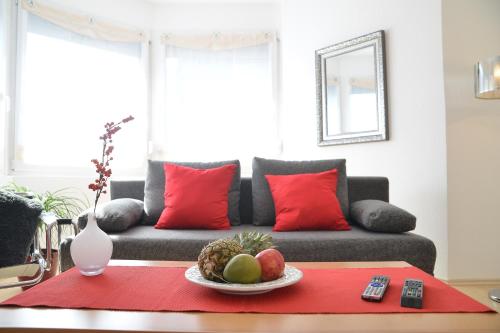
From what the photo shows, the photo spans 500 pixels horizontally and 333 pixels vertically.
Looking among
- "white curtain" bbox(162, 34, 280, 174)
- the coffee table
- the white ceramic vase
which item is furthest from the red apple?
"white curtain" bbox(162, 34, 280, 174)

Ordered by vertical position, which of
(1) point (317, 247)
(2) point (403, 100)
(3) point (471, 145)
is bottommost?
(1) point (317, 247)

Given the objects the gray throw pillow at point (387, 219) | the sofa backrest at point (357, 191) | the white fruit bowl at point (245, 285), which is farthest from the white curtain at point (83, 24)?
the white fruit bowl at point (245, 285)

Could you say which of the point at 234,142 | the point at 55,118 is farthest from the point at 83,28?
the point at 234,142

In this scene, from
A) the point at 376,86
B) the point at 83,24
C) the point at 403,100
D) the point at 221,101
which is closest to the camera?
the point at 403,100

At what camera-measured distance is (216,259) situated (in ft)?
3.80

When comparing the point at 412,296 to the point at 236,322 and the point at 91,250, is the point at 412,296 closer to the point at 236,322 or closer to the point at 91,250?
the point at 236,322

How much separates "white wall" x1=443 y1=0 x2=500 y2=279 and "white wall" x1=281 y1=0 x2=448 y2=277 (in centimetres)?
6

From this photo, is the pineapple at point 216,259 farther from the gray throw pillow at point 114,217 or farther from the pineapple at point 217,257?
the gray throw pillow at point 114,217

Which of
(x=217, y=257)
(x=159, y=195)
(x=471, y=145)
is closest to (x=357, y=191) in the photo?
(x=471, y=145)

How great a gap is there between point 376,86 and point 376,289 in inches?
110

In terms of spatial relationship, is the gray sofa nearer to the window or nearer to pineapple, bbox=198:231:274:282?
pineapple, bbox=198:231:274:282

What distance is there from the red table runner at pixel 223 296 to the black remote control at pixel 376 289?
0.05 ft

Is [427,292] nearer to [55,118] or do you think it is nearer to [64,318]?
[64,318]

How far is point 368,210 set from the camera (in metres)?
2.39
